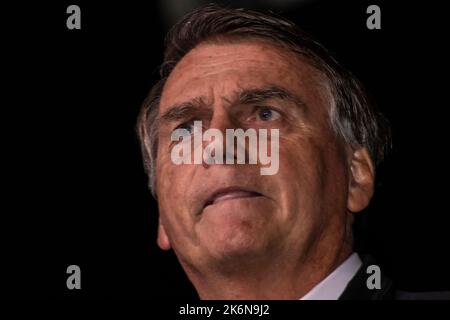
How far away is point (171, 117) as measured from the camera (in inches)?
135

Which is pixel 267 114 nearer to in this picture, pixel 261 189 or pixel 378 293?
pixel 261 189

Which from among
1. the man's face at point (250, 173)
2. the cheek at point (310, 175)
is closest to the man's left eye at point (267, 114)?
the man's face at point (250, 173)

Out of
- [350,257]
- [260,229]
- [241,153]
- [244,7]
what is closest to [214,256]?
[260,229]

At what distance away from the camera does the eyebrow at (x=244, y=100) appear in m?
3.24

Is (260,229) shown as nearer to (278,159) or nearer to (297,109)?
(278,159)

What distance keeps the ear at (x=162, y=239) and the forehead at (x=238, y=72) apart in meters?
0.51

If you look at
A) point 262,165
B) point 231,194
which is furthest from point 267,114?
point 231,194

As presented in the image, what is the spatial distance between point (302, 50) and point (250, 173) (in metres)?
0.66

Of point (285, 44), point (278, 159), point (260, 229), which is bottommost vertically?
point (260, 229)

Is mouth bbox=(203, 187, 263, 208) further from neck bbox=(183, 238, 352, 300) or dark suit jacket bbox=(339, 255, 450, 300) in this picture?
dark suit jacket bbox=(339, 255, 450, 300)

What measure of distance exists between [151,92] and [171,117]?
360 mm

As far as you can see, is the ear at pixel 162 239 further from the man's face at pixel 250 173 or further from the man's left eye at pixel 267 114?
the man's left eye at pixel 267 114

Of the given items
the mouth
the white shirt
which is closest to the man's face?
the mouth

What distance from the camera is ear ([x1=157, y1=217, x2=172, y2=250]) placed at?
3.49m
